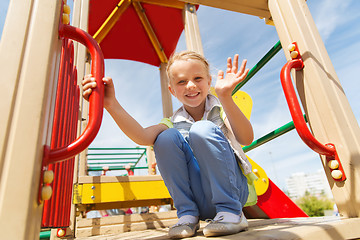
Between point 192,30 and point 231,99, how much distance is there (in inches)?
55.3

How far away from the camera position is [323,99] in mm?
910

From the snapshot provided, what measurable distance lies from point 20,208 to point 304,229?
0.62 m

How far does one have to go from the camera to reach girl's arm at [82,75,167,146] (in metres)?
0.77

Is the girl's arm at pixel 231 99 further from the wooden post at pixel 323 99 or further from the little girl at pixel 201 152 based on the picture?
the wooden post at pixel 323 99

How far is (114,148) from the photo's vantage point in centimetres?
514

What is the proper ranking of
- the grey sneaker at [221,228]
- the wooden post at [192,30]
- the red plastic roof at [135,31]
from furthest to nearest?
the red plastic roof at [135,31]
the wooden post at [192,30]
the grey sneaker at [221,228]

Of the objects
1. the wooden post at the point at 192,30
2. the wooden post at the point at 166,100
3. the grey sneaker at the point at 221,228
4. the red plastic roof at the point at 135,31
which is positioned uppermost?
the red plastic roof at the point at 135,31

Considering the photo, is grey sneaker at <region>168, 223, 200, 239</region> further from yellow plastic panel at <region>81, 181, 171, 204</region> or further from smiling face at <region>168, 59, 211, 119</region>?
yellow plastic panel at <region>81, 181, 171, 204</region>

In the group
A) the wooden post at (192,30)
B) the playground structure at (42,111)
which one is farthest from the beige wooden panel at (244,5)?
the wooden post at (192,30)

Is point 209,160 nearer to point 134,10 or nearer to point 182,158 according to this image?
point 182,158

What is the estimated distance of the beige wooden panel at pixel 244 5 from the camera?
1.19 metres

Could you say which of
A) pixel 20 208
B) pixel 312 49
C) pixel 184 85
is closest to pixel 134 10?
pixel 184 85

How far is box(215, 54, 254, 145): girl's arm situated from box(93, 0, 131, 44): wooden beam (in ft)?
7.31

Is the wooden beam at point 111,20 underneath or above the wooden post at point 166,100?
above
